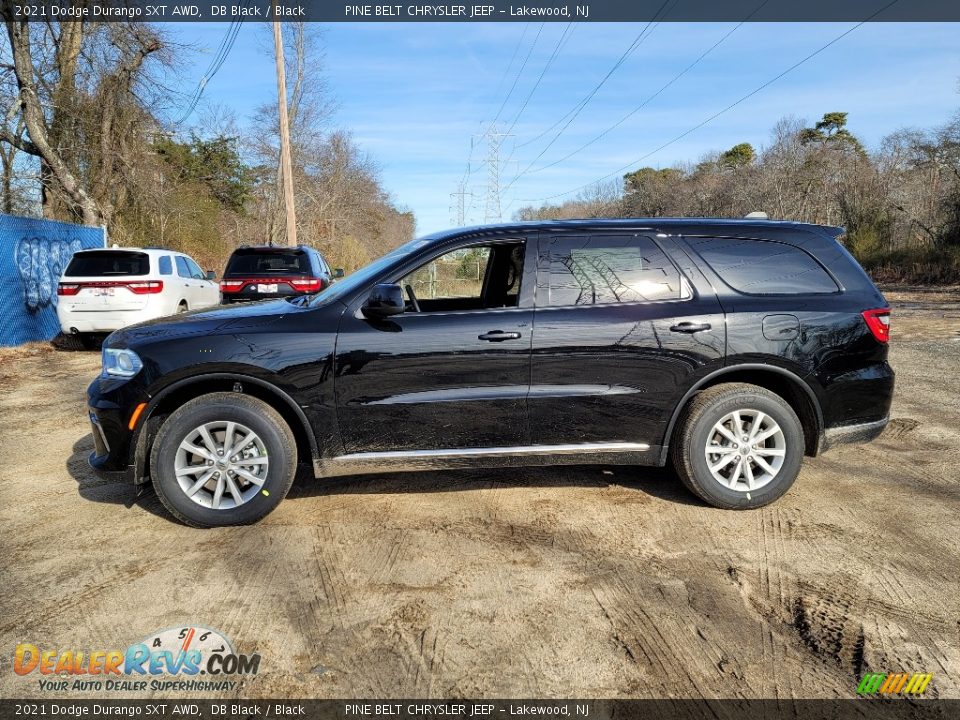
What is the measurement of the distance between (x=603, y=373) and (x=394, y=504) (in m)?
1.59

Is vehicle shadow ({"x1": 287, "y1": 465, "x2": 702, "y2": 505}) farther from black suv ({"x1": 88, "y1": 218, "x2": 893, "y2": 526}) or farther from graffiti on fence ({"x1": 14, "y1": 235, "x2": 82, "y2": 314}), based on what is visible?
graffiti on fence ({"x1": 14, "y1": 235, "x2": 82, "y2": 314})

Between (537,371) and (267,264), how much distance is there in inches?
300

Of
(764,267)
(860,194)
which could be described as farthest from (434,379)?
(860,194)

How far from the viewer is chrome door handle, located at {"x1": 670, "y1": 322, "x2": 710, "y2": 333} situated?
3941 millimetres

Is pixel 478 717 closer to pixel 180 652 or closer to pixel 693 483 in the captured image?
pixel 180 652

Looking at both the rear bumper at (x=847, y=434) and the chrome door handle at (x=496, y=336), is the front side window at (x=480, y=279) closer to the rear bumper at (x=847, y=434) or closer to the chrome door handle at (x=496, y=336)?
the chrome door handle at (x=496, y=336)

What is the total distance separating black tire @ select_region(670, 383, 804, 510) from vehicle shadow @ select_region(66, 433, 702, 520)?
0.22m

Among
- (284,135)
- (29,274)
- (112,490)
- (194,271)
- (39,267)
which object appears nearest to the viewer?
(112,490)

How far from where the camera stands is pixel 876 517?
388 cm

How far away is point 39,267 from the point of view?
11547mm

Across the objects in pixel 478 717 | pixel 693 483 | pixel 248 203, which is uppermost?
pixel 248 203

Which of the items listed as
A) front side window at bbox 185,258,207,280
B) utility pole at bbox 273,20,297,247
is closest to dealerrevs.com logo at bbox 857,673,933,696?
front side window at bbox 185,258,207,280

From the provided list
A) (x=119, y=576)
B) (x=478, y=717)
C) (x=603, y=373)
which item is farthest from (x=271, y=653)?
(x=603, y=373)

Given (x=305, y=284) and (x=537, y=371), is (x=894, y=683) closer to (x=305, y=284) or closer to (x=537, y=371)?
(x=537, y=371)
